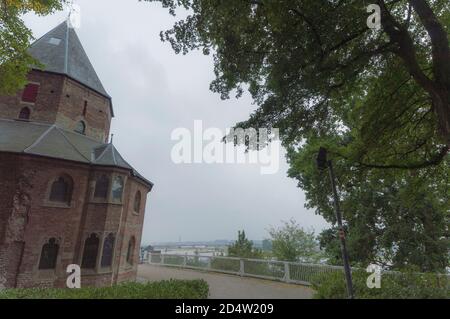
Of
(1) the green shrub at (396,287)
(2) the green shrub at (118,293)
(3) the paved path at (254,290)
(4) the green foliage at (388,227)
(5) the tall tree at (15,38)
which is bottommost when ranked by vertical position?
(3) the paved path at (254,290)

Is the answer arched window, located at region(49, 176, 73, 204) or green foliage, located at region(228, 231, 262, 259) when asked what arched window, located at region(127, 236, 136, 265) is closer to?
arched window, located at region(49, 176, 73, 204)

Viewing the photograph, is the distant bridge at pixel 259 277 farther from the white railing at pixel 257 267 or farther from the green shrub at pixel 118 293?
the green shrub at pixel 118 293

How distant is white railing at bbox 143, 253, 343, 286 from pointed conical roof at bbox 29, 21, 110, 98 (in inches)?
668

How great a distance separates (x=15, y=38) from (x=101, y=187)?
9990 millimetres

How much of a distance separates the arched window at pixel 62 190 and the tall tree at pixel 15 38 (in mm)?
7193

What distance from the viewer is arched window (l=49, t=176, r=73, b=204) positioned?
53.1ft

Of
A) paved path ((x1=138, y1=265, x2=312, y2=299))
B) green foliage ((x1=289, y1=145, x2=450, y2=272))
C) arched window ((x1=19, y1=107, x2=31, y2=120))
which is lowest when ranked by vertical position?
paved path ((x1=138, y1=265, x2=312, y2=299))

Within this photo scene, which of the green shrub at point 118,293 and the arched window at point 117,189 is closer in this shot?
the green shrub at point 118,293

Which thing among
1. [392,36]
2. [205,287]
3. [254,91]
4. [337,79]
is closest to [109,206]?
[205,287]

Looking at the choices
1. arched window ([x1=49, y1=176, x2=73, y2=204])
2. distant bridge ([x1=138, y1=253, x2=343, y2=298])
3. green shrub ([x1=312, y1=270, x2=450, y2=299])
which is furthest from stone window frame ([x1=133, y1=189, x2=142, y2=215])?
green shrub ([x1=312, y1=270, x2=450, y2=299])

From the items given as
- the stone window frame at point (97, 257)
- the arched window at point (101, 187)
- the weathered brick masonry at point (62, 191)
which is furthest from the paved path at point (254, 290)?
the arched window at point (101, 187)

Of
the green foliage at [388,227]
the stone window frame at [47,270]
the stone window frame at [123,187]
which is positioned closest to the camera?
the stone window frame at [47,270]

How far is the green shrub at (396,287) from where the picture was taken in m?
6.43
